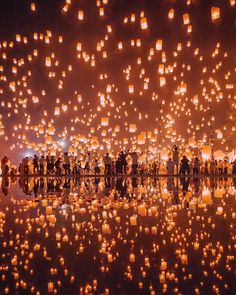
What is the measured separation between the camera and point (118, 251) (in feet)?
16.7

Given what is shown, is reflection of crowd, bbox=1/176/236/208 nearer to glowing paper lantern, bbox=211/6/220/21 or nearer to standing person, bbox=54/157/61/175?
glowing paper lantern, bbox=211/6/220/21

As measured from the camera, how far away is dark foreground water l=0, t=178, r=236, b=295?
377 centimetres

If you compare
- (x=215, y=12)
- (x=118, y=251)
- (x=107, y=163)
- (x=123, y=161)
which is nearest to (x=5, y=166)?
(x=107, y=163)

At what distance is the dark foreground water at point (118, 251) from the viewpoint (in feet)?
12.4

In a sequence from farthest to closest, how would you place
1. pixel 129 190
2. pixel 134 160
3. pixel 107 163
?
pixel 107 163 < pixel 134 160 < pixel 129 190

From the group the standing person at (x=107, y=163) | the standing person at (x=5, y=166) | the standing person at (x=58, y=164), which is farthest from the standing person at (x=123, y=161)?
the standing person at (x=5, y=166)

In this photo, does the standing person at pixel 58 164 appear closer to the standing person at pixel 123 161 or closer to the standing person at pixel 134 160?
the standing person at pixel 123 161

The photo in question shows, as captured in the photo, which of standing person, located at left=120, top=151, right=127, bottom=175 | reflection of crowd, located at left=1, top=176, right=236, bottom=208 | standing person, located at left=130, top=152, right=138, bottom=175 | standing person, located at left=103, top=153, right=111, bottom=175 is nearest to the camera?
reflection of crowd, located at left=1, top=176, right=236, bottom=208

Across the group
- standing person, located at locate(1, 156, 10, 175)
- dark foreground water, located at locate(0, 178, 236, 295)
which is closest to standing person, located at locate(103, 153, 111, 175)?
standing person, located at locate(1, 156, 10, 175)

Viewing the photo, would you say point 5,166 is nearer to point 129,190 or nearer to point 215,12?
point 129,190

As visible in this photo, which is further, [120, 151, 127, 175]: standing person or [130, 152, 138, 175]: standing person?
[120, 151, 127, 175]: standing person

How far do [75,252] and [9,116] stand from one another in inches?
1220

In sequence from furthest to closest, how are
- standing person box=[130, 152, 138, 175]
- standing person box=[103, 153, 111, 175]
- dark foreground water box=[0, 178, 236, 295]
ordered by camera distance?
standing person box=[103, 153, 111, 175], standing person box=[130, 152, 138, 175], dark foreground water box=[0, 178, 236, 295]

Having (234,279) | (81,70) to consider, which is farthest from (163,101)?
(234,279)
